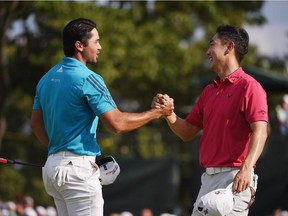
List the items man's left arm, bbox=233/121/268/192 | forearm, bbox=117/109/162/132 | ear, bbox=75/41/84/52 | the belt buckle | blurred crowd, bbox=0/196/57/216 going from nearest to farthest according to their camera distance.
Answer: man's left arm, bbox=233/121/268/192 → forearm, bbox=117/109/162/132 → ear, bbox=75/41/84/52 → the belt buckle → blurred crowd, bbox=0/196/57/216

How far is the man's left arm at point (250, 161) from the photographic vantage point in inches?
282

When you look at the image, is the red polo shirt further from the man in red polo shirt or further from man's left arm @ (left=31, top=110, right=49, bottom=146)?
man's left arm @ (left=31, top=110, right=49, bottom=146)

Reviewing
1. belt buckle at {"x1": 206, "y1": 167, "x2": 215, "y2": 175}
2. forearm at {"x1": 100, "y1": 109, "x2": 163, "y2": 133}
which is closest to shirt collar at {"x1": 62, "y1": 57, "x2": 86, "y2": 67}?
forearm at {"x1": 100, "y1": 109, "x2": 163, "y2": 133}

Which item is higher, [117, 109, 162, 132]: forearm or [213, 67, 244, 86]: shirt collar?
[213, 67, 244, 86]: shirt collar

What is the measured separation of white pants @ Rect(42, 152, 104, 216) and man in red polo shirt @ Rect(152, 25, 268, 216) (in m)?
0.88

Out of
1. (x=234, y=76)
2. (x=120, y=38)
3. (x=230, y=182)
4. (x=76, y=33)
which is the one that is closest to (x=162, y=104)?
(x=234, y=76)

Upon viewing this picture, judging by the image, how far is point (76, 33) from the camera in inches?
292

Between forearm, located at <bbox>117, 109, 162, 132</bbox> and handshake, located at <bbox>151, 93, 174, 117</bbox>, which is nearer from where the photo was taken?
forearm, located at <bbox>117, 109, 162, 132</bbox>

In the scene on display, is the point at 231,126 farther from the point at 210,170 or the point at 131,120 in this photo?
the point at 131,120

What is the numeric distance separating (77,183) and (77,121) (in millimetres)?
504

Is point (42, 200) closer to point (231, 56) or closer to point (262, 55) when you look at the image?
point (262, 55)

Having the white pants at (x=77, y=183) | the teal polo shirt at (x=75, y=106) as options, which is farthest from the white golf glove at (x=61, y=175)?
the teal polo shirt at (x=75, y=106)

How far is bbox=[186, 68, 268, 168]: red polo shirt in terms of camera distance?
7.48 meters

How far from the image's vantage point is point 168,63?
966 inches
